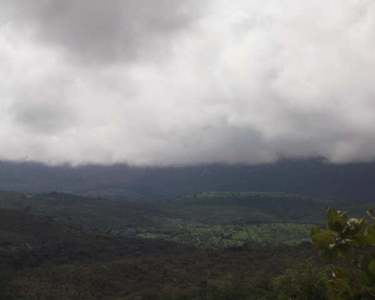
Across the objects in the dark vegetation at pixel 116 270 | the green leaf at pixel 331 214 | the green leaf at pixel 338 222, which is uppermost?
the green leaf at pixel 331 214

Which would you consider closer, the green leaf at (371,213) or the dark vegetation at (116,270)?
the green leaf at (371,213)

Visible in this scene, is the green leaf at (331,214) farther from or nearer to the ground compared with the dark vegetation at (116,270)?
farther from the ground

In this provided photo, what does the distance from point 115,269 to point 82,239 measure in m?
50.8

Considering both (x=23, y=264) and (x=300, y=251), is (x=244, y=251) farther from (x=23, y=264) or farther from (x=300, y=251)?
(x=23, y=264)

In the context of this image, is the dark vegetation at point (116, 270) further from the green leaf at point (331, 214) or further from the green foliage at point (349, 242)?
the green leaf at point (331, 214)

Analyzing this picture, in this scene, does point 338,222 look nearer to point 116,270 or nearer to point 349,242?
point 349,242

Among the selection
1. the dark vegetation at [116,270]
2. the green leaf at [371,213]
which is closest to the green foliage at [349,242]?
the green leaf at [371,213]

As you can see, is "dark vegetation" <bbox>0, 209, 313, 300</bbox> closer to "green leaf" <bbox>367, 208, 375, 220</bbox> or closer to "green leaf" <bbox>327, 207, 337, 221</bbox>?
"green leaf" <bbox>367, 208, 375, 220</bbox>

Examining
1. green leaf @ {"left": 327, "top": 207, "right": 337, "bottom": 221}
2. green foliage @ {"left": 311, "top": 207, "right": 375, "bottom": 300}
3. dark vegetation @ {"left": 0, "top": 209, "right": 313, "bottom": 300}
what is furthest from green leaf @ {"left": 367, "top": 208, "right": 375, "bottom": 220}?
dark vegetation @ {"left": 0, "top": 209, "right": 313, "bottom": 300}

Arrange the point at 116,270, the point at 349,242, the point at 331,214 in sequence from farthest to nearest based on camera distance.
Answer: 1. the point at 116,270
2. the point at 331,214
3. the point at 349,242

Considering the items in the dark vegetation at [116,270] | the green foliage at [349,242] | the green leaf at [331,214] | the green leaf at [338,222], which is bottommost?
the dark vegetation at [116,270]

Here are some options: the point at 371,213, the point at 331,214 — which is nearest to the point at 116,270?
the point at 331,214

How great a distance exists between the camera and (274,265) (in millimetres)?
100312

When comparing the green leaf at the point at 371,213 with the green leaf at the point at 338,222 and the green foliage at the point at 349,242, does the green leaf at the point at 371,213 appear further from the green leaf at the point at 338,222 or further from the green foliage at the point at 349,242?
the green leaf at the point at 338,222
